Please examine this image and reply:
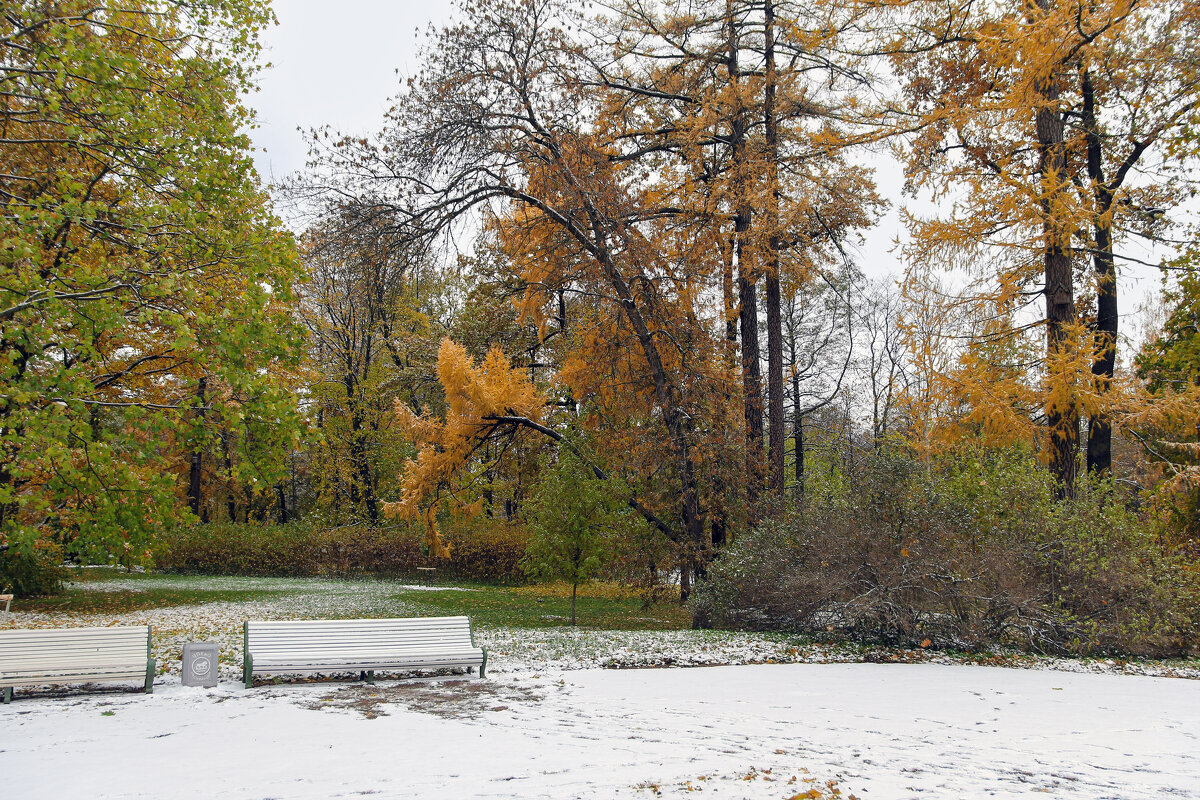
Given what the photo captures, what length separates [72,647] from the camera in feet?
26.0

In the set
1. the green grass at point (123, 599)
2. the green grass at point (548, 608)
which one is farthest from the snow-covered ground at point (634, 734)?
the green grass at point (123, 599)

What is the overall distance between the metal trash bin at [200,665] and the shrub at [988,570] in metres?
7.51

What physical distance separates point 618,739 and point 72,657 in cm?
563

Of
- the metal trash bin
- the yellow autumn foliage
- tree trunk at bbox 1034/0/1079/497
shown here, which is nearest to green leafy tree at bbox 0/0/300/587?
the metal trash bin

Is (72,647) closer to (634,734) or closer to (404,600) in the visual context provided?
(634,734)

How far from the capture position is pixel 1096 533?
36.4 feet

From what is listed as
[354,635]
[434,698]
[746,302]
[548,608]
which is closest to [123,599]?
[548,608]

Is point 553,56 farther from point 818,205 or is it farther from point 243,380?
point 243,380

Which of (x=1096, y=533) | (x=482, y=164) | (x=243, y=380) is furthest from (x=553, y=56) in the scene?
(x=1096, y=533)

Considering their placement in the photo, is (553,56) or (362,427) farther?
(362,427)

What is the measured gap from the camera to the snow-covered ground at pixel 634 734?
4.96 m

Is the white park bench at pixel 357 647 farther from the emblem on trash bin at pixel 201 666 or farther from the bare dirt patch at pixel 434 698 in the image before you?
the emblem on trash bin at pixel 201 666

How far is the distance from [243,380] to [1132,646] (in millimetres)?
11864

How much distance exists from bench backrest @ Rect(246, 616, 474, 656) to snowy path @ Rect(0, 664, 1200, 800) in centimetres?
44
